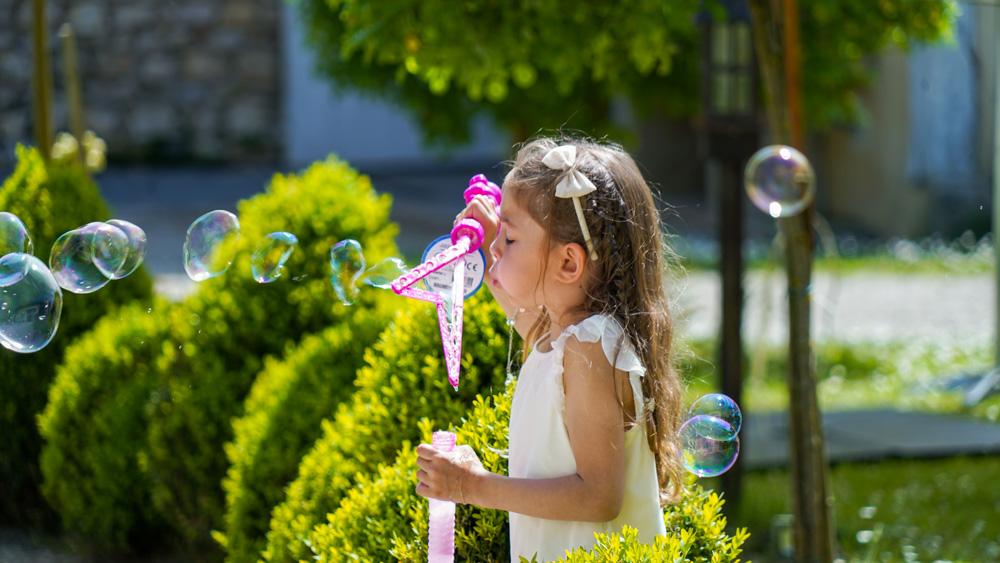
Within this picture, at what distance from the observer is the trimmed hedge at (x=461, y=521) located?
7.77ft

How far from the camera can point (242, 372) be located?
13.4ft

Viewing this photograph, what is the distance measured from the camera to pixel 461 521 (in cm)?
255

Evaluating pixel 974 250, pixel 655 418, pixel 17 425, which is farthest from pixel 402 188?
pixel 655 418

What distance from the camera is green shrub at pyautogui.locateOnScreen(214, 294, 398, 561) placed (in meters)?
3.56

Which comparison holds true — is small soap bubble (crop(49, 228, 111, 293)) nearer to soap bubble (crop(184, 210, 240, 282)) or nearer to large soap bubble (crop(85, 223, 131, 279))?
large soap bubble (crop(85, 223, 131, 279))

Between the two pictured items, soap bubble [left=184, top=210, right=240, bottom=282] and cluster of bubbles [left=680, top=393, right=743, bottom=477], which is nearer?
cluster of bubbles [left=680, top=393, right=743, bottom=477]

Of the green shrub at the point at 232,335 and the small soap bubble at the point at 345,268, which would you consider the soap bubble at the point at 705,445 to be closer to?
the small soap bubble at the point at 345,268

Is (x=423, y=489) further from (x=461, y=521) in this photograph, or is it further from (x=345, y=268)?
(x=345, y=268)

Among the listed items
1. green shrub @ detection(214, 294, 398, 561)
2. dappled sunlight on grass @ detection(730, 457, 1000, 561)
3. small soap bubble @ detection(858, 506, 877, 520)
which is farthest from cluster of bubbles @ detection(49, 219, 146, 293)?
small soap bubble @ detection(858, 506, 877, 520)

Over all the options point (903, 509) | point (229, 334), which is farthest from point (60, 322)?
point (903, 509)

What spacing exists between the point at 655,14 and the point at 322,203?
117 centimetres

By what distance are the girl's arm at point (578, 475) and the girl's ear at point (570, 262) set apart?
12cm

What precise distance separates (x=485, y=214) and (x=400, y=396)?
69 cm

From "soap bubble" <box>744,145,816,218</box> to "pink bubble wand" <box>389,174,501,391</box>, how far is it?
6.31 ft
